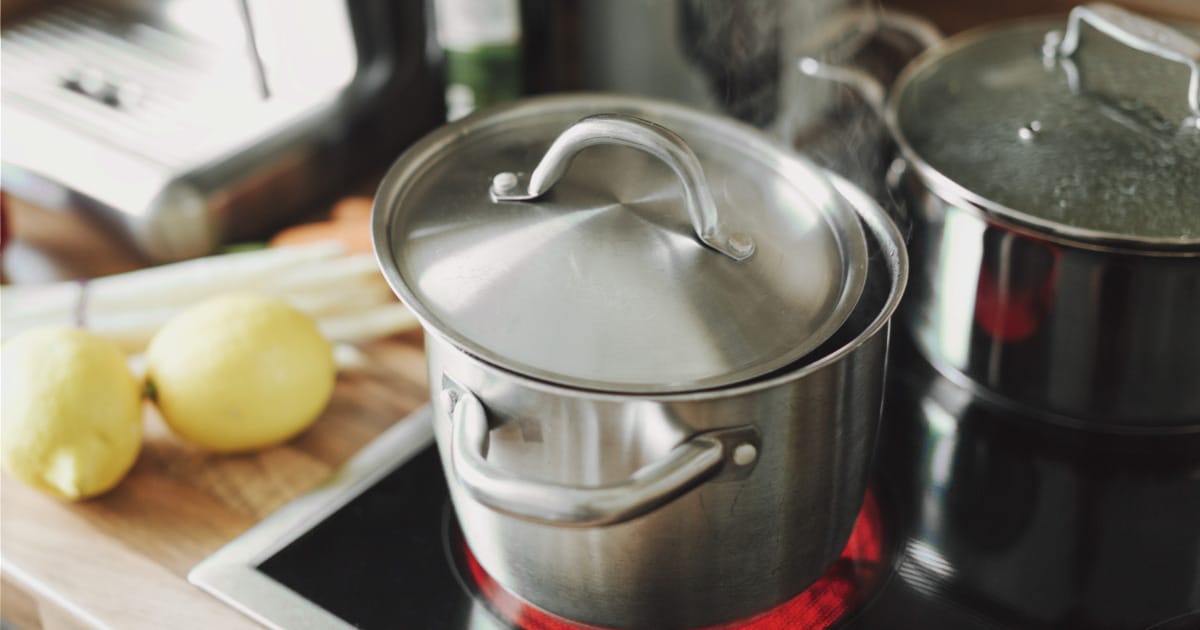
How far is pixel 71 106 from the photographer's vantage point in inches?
31.1

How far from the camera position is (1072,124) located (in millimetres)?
630

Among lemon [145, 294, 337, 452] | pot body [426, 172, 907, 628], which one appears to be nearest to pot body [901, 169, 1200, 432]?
pot body [426, 172, 907, 628]

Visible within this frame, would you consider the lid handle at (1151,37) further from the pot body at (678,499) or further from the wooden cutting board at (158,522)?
the wooden cutting board at (158,522)

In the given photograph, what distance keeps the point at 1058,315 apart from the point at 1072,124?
4.6 inches

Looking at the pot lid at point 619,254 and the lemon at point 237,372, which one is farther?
the lemon at point 237,372

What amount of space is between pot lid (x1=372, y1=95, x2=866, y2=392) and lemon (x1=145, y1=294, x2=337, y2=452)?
0.15m

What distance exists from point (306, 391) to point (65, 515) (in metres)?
0.15

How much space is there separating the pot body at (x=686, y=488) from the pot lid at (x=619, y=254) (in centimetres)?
1

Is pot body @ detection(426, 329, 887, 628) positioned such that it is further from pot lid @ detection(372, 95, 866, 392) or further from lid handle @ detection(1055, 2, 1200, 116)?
lid handle @ detection(1055, 2, 1200, 116)

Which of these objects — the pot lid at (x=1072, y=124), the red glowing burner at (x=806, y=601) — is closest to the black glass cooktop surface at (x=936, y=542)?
the red glowing burner at (x=806, y=601)

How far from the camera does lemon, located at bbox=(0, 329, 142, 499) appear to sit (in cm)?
57

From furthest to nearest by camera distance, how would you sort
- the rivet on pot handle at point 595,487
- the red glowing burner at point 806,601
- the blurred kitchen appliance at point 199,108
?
the blurred kitchen appliance at point 199,108 → the red glowing burner at point 806,601 → the rivet on pot handle at point 595,487

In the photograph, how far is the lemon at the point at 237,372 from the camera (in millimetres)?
609

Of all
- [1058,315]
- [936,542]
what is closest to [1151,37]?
[1058,315]
